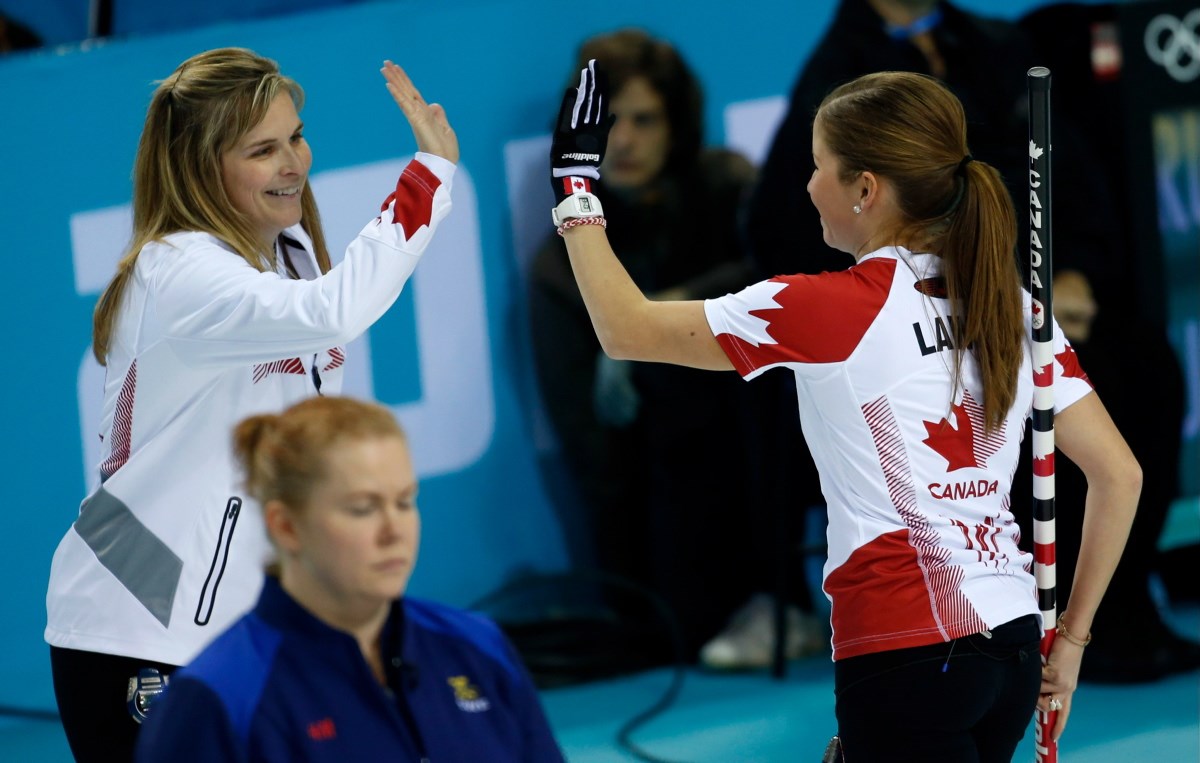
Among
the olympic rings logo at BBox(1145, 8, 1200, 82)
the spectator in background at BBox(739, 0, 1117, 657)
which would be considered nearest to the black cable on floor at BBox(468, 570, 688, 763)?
the spectator in background at BBox(739, 0, 1117, 657)

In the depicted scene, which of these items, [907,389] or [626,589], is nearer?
[907,389]

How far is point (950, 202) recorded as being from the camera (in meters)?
2.51

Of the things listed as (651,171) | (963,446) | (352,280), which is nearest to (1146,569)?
(651,171)

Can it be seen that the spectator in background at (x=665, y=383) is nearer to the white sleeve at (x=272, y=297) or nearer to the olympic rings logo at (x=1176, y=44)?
the olympic rings logo at (x=1176, y=44)

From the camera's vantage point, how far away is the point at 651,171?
519cm

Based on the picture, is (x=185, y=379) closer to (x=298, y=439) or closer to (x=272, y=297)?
(x=272, y=297)

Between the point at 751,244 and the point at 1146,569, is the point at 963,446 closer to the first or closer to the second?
the point at 751,244

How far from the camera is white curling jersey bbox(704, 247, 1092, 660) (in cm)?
240

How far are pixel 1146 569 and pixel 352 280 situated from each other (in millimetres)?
3397

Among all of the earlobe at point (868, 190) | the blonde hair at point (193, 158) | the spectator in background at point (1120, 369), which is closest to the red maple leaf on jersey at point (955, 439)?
the earlobe at point (868, 190)

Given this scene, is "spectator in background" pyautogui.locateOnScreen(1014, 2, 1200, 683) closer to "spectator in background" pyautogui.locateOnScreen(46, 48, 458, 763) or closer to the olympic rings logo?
the olympic rings logo

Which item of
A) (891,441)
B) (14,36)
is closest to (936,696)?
(891,441)

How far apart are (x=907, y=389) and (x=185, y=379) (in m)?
1.10

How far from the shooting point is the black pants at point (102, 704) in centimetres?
246
